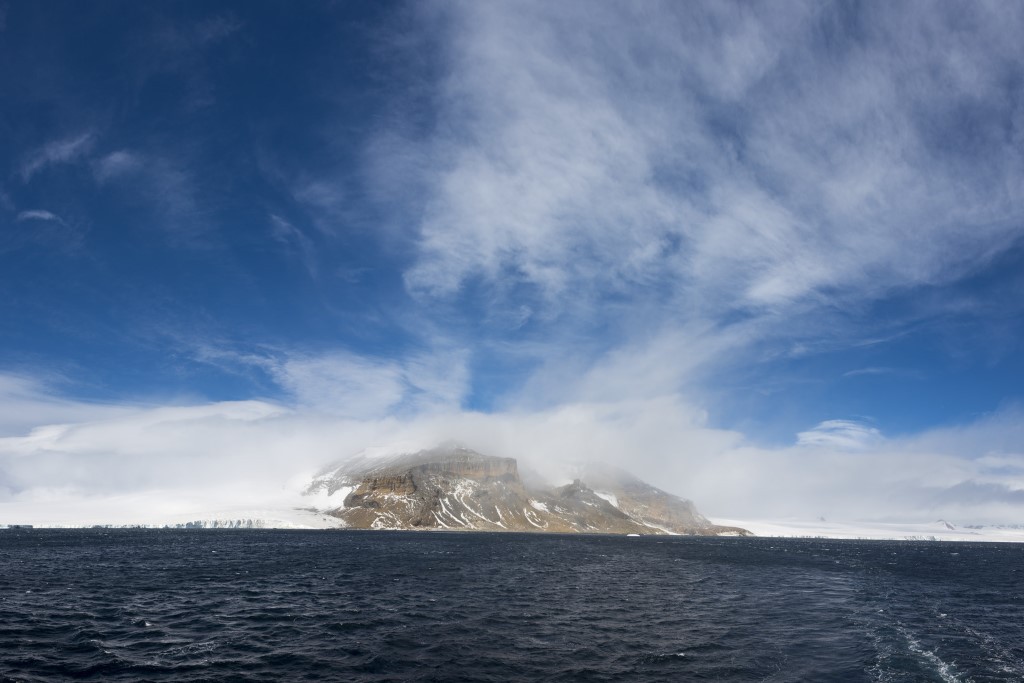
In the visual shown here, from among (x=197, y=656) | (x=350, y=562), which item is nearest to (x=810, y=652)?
(x=197, y=656)

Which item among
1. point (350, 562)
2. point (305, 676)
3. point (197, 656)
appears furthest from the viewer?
point (350, 562)

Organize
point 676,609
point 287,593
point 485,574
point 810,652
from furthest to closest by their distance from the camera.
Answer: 1. point 485,574
2. point 287,593
3. point 676,609
4. point 810,652

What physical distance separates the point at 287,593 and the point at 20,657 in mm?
38288

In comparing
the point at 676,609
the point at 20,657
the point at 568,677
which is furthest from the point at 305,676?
the point at 676,609

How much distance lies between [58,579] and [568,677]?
8730 cm

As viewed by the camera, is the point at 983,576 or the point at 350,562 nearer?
the point at 350,562

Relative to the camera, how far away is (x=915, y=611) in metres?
78.0

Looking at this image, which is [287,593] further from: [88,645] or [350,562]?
[350,562]

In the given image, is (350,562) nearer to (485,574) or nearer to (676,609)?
(485,574)

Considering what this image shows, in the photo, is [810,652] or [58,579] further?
[58,579]

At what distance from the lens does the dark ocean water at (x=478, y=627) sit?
42.1 m

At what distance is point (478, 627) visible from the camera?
5700 cm

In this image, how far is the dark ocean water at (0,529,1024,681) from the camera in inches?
1656

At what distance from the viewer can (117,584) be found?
81.2 meters
